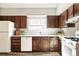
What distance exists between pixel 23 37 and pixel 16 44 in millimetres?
383

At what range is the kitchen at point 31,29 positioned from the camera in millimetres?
5997

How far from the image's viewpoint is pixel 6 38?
19.7 feet

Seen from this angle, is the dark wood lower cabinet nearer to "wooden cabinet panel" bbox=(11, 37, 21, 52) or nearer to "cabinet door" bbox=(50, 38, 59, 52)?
"cabinet door" bbox=(50, 38, 59, 52)

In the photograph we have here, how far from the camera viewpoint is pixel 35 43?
20.3 ft

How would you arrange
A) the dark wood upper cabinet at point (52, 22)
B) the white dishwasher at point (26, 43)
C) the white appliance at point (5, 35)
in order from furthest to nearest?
the dark wood upper cabinet at point (52, 22) < the white dishwasher at point (26, 43) < the white appliance at point (5, 35)

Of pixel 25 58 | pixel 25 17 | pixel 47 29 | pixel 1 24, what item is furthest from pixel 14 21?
pixel 25 58

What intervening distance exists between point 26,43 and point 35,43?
351 mm

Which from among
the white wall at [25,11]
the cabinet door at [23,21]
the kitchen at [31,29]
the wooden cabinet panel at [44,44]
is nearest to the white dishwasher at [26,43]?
the kitchen at [31,29]

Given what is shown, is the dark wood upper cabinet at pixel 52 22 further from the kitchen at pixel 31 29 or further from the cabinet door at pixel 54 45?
the cabinet door at pixel 54 45

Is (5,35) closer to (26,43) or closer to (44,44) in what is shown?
(26,43)

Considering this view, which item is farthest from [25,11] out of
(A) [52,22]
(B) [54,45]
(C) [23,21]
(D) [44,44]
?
(B) [54,45]

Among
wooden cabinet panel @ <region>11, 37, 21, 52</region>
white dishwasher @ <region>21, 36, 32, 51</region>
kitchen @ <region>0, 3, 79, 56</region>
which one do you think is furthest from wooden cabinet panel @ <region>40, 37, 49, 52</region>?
wooden cabinet panel @ <region>11, 37, 21, 52</region>

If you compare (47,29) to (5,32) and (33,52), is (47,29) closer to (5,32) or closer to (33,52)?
(33,52)

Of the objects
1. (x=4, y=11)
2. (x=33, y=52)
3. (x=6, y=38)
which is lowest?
(x=33, y=52)
